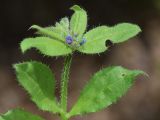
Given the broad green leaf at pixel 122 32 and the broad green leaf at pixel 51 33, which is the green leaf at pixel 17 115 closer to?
the broad green leaf at pixel 51 33

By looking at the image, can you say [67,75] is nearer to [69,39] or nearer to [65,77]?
[65,77]

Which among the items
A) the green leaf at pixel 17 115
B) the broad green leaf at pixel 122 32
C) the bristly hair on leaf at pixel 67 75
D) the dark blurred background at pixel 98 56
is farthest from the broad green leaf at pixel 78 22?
the dark blurred background at pixel 98 56

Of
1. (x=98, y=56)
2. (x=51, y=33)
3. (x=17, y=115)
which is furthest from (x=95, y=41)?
(x=98, y=56)

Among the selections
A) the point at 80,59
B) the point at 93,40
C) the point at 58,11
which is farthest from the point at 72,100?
the point at 93,40

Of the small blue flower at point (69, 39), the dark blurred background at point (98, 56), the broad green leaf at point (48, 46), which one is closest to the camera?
the broad green leaf at point (48, 46)

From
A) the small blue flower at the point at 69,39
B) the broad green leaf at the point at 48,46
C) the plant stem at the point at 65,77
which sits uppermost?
the broad green leaf at the point at 48,46

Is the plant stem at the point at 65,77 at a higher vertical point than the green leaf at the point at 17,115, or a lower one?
higher

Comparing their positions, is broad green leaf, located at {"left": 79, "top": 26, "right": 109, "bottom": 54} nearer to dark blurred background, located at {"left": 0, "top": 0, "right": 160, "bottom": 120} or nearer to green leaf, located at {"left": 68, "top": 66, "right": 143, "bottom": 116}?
green leaf, located at {"left": 68, "top": 66, "right": 143, "bottom": 116}
